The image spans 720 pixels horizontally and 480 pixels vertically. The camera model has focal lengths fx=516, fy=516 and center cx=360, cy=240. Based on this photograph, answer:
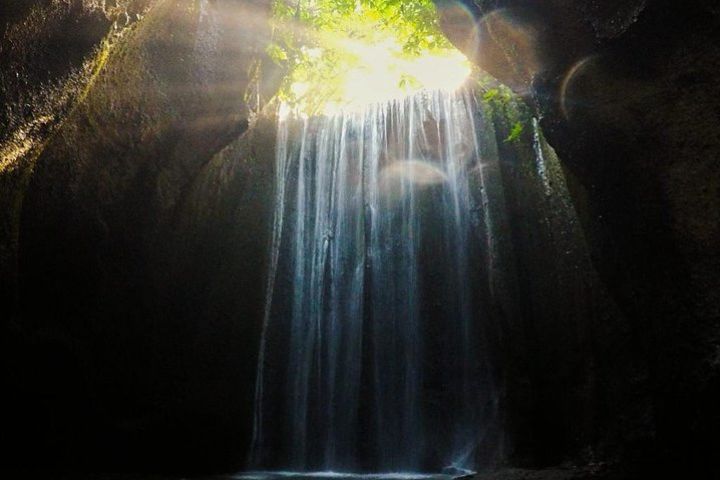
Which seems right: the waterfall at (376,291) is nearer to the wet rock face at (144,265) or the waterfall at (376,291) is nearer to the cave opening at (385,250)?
the cave opening at (385,250)

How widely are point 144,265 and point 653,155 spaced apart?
6794 mm

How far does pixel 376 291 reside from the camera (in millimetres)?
10969

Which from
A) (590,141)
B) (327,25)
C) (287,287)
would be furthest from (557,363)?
(327,25)

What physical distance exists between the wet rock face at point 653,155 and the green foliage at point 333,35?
3.49 metres

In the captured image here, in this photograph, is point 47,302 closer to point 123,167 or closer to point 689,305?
point 123,167

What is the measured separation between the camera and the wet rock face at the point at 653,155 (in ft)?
10.4

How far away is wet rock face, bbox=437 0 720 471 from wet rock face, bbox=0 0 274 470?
401 cm

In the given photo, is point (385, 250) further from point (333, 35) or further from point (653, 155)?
point (653, 155)

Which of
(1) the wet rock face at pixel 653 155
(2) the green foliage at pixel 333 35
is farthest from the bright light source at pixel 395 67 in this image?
(1) the wet rock face at pixel 653 155

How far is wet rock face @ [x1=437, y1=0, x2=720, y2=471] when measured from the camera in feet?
10.4

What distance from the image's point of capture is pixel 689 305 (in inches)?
129

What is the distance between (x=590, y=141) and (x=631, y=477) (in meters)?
2.77

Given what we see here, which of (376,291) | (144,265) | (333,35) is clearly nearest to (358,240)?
(376,291)

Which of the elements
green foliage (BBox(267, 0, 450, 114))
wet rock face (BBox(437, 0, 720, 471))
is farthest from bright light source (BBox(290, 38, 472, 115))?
wet rock face (BBox(437, 0, 720, 471))
